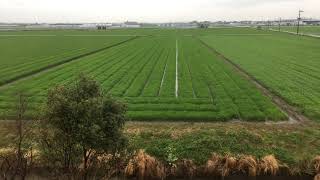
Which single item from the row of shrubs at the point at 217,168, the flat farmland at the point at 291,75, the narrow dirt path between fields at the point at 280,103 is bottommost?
the row of shrubs at the point at 217,168

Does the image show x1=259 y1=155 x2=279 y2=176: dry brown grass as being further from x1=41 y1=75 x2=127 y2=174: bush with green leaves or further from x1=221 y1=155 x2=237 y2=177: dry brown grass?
x1=41 y1=75 x2=127 y2=174: bush with green leaves

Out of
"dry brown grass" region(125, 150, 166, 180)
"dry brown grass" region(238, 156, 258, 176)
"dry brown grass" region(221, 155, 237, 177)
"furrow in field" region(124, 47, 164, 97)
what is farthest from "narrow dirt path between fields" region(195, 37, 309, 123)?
"dry brown grass" region(125, 150, 166, 180)

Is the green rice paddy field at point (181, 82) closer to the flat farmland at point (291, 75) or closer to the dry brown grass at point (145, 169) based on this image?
the flat farmland at point (291, 75)

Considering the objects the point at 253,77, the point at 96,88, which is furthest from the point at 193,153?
the point at 253,77

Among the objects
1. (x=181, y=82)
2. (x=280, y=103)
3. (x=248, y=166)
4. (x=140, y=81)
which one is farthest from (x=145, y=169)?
(x=140, y=81)

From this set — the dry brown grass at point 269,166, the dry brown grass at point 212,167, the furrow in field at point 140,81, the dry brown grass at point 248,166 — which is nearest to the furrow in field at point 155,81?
the furrow in field at point 140,81

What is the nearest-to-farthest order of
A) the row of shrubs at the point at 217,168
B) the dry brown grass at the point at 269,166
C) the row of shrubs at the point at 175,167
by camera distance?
the row of shrubs at the point at 175,167, the row of shrubs at the point at 217,168, the dry brown grass at the point at 269,166

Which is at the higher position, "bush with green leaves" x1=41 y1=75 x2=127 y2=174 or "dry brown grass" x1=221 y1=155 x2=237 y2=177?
"bush with green leaves" x1=41 y1=75 x2=127 y2=174
